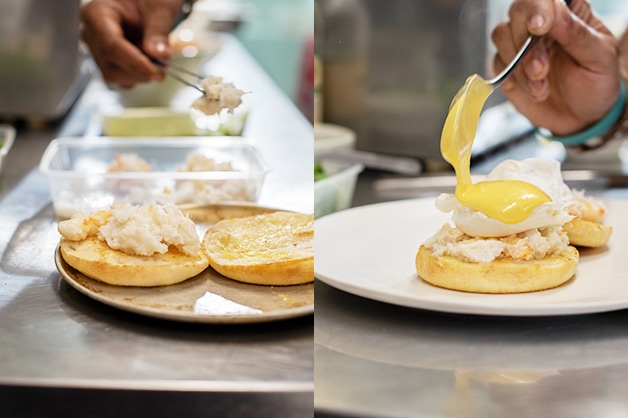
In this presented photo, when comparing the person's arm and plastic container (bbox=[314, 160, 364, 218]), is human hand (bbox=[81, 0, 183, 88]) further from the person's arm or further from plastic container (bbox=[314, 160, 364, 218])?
the person's arm

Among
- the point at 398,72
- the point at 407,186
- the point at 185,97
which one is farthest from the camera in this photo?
the point at 185,97

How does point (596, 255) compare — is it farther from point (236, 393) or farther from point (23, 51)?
point (23, 51)

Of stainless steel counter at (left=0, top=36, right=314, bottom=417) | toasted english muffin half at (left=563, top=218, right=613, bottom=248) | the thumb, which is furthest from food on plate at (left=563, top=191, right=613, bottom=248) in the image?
the thumb

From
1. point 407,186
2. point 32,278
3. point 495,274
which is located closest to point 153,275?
point 32,278

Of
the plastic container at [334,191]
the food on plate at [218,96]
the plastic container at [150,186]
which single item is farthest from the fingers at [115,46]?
the food on plate at [218,96]

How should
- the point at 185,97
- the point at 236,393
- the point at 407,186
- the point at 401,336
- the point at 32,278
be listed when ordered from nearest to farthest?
the point at 236,393 < the point at 401,336 < the point at 32,278 < the point at 407,186 < the point at 185,97

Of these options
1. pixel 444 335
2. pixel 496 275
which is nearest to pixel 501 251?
pixel 496 275

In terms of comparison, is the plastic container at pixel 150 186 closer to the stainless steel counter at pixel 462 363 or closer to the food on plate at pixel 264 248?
the food on plate at pixel 264 248
